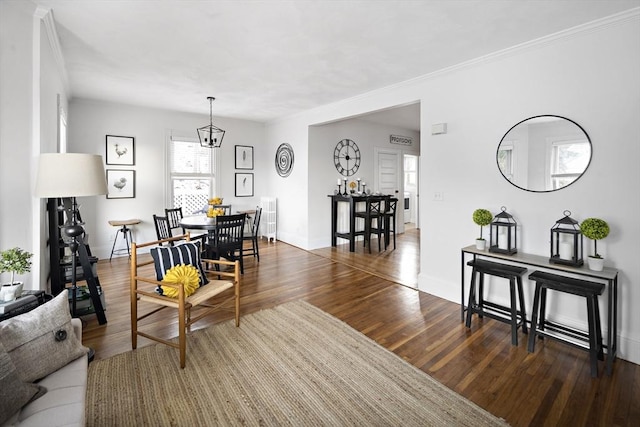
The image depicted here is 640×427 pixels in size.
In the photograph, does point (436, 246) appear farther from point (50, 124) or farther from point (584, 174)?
point (50, 124)

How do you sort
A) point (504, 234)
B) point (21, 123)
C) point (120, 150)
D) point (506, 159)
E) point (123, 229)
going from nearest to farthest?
point (21, 123), point (504, 234), point (506, 159), point (123, 229), point (120, 150)

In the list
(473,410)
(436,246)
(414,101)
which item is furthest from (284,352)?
(414,101)

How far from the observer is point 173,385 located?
79.9 inches

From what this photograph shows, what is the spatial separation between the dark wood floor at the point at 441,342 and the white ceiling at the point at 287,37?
Answer: 2.58 metres

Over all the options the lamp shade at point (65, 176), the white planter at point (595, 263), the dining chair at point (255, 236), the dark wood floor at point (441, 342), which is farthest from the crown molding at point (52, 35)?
the white planter at point (595, 263)

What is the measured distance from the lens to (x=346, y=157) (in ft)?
21.2

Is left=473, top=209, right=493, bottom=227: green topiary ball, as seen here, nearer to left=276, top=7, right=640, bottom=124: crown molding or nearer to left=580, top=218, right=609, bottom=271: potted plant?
left=580, top=218, right=609, bottom=271: potted plant

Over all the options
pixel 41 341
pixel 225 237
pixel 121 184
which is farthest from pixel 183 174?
pixel 41 341

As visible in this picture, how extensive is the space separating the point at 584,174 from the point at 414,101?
6.46 feet

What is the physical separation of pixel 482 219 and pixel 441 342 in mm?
1205

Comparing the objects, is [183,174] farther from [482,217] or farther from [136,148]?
[482,217]

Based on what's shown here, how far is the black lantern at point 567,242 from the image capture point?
8.06 feet

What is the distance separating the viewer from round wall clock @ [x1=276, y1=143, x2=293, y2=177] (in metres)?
6.37

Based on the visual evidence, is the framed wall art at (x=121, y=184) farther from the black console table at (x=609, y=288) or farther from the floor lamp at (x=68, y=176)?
the black console table at (x=609, y=288)
